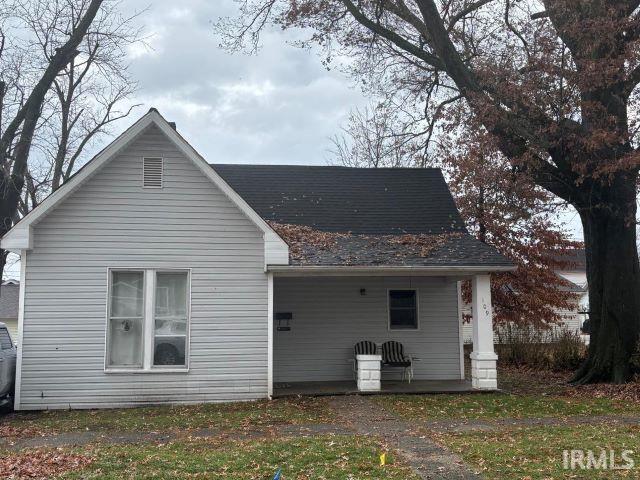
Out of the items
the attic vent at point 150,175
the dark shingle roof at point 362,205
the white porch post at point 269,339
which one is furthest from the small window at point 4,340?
the dark shingle roof at point 362,205

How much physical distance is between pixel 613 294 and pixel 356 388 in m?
6.28

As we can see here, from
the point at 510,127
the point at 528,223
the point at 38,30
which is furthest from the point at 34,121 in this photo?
the point at 528,223

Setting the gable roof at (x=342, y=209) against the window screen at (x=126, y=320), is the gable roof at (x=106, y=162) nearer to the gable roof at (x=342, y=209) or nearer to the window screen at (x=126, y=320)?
the gable roof at (x=342, y=209)

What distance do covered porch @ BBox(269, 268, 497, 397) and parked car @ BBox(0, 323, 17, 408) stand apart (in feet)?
18.1

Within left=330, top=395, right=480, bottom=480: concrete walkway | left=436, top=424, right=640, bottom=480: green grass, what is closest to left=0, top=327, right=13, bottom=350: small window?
left=330, top=395, right=480, bottom=480: concrete walkway

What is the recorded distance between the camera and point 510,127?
1376 centimetres

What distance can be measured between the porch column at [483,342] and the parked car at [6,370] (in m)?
9.29

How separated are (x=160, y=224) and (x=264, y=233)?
2.05m

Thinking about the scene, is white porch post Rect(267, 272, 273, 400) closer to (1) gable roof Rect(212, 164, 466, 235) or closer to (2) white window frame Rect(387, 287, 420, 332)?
(1) gable roof Rect(212, 164, 466, 235)

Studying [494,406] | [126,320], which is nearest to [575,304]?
[494,406]

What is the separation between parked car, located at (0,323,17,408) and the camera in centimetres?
1172

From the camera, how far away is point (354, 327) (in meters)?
15.2

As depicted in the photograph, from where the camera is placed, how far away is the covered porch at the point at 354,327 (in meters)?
15.0

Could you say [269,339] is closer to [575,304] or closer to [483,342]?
[483,342]
